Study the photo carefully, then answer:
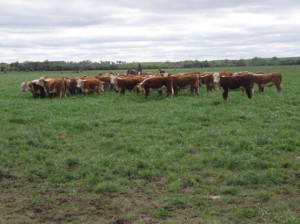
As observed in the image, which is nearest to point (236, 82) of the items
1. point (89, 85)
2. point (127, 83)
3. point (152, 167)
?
point (127, 83)

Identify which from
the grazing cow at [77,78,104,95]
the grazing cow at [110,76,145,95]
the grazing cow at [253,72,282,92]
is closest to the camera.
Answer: the grazing cow at [253,72,282,92]

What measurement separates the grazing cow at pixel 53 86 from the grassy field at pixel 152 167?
8.24m

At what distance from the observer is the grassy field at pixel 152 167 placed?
7453 mm

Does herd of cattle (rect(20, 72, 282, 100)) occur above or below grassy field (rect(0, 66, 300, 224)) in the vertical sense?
above

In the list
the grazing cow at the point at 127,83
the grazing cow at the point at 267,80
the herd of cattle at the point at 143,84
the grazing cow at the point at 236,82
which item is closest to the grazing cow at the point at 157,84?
the herd of cattle at the point at 143,84

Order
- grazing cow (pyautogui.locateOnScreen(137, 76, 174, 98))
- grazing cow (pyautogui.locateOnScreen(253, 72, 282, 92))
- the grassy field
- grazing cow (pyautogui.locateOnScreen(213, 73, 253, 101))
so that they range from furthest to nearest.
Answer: grazing cow (pyautogui.locateOnScreen(253, 72, 282, 92)) < grazing cow (pyautogui.locateOnScreen(137, 76, 174, 98)) < grazing cow (pyautogui.locateOnScreen(213, 73, 253, 101)) < the grassy field

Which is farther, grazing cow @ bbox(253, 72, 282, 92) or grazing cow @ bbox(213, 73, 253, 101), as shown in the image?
grazing cow @ bbox(253, 72, 282, 92)

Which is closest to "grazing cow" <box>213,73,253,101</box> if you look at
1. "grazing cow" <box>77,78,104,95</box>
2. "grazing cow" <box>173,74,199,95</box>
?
"grazing cow" <box>173,74,199,95</box>

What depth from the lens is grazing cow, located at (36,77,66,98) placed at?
2542 centimetres

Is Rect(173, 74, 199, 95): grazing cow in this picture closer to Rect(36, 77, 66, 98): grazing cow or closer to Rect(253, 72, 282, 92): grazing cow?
Rect(253, 72, 282, 92): grazing cow

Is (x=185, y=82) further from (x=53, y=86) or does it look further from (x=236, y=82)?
(x=53, y=86)

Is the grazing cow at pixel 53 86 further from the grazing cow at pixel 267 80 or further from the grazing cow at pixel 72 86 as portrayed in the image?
the grazing cow at pixel 267 80

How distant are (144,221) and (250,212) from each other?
166 centimetres

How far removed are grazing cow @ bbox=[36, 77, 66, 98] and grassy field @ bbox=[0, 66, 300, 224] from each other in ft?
27.0
